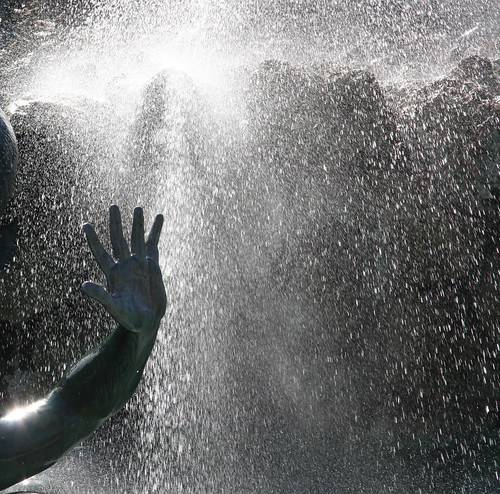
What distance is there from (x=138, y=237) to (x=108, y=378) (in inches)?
16.8

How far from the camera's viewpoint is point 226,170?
5477mm

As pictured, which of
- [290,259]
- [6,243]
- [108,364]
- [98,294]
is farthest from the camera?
[290,259]

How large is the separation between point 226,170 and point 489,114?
7.69ft

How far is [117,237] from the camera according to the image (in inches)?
67.7

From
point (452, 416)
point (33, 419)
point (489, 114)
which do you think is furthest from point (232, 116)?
point (33, 419)

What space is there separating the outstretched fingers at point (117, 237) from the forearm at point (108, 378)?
217mm

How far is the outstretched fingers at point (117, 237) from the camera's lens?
1712 millimetres

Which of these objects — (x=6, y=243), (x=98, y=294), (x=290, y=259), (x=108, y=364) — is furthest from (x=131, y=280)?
(x=290, y=259)

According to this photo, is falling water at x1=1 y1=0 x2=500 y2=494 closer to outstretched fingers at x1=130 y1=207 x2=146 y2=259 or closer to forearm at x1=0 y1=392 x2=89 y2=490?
forearm at x1=0 y1=392 x2=89 y2=490

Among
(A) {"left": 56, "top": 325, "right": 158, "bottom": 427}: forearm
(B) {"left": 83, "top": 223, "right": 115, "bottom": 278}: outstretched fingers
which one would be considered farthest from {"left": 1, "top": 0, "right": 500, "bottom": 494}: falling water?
(B) {"left": 83, "top": 223, "right": 115, "bottom": 278}: outstretched fingers

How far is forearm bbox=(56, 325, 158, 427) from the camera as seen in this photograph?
5.69ft

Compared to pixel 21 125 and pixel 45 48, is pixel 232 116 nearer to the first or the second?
pixel 21 125

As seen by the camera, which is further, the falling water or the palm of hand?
the falling water

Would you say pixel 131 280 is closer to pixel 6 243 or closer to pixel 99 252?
pixel 99 252
